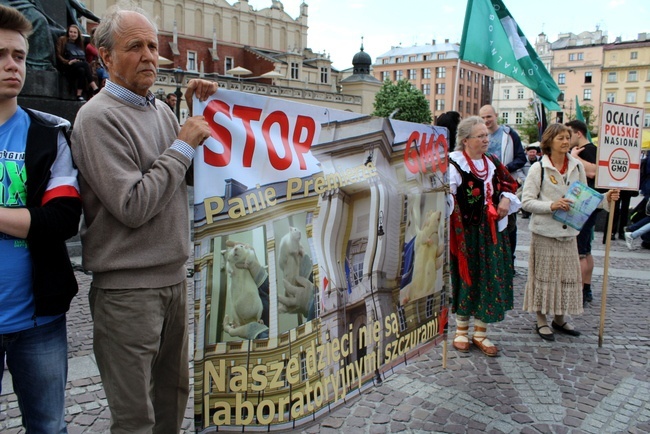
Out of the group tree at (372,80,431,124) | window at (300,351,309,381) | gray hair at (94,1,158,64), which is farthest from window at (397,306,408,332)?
tree at (372,80,431,124)

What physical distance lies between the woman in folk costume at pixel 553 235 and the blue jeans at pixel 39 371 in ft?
13.1

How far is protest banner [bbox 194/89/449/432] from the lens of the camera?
2.21m

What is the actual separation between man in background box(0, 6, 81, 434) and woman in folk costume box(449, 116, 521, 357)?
3.06m

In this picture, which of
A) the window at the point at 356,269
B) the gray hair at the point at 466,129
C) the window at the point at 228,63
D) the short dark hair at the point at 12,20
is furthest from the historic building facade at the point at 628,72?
the short dark hair at the point at 12,20

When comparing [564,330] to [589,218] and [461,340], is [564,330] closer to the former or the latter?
[461,340]

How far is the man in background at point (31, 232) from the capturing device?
1.88m

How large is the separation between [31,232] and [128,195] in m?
0.34

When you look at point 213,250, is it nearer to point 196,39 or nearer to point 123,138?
point 123,138

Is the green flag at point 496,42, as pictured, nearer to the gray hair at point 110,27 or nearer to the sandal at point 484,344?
the sandal at point 484,344

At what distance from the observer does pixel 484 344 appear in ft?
14.8

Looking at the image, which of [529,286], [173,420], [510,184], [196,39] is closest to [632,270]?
[529,286]

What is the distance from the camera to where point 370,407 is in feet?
11.4

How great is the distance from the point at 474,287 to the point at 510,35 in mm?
2982

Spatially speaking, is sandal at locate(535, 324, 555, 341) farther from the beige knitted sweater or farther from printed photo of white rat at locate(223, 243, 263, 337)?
the beige knitted sweater
